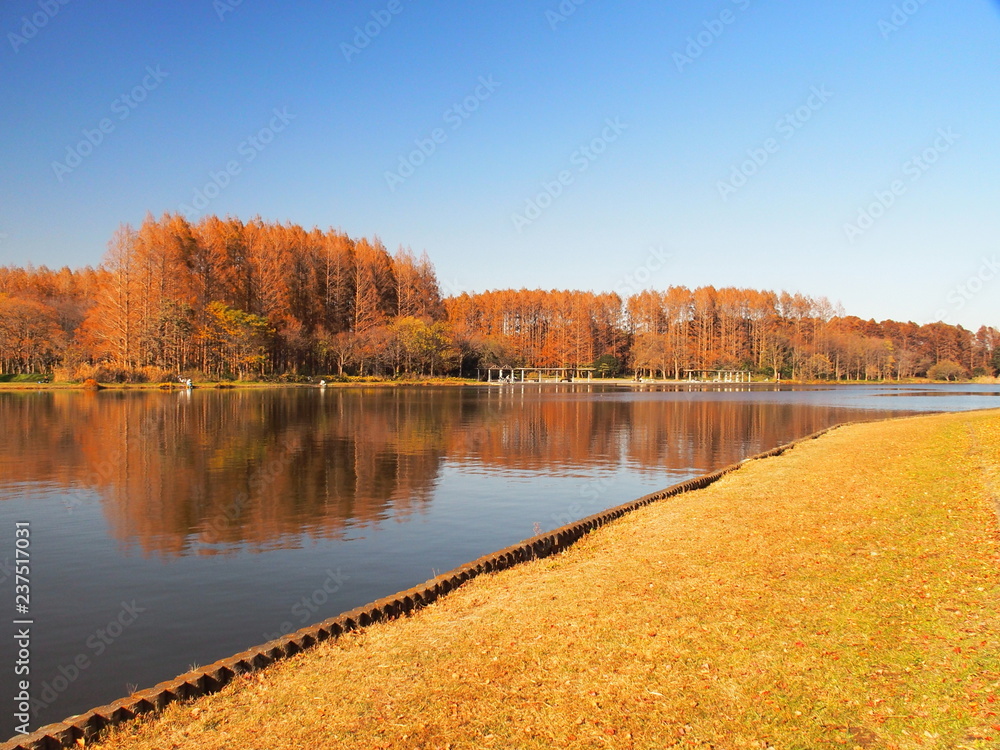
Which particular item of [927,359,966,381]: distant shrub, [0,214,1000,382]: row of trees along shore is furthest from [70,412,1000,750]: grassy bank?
[927,359,966,381]: distant shrub

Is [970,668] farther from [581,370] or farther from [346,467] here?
[581,370]

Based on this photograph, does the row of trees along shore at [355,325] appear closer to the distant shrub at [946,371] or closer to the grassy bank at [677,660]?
the distant shrub at [946,371]

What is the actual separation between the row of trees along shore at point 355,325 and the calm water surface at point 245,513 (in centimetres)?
4099

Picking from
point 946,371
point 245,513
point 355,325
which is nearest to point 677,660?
point 245,513

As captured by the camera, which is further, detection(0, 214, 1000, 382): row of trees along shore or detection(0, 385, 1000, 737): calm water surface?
detection(0, 214, 1000, 382): row of trees along shore

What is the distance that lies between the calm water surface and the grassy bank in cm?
194

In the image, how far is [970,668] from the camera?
15.4ft

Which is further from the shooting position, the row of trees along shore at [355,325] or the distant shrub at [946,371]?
the distant shrub at [946,371]

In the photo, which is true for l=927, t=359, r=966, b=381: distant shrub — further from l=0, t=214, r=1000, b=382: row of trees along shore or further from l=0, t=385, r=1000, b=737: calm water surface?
l=0, t=385, r=1000, b=737: calm water surface

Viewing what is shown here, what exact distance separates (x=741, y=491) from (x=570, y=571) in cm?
598

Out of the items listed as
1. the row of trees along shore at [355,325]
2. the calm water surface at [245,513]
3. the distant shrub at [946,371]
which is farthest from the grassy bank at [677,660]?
the distant shrub at [946,371]

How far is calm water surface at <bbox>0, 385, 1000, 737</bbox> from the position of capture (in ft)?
22.8

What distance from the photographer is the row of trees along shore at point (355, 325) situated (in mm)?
65875

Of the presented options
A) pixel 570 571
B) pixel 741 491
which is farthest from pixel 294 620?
pixel 741 491
